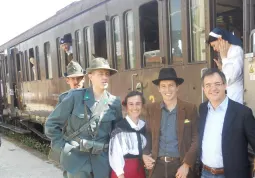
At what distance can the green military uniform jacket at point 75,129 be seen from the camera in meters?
2.84

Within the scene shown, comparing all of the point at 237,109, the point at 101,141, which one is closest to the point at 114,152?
the point at 101,141

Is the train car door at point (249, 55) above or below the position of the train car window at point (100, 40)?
below

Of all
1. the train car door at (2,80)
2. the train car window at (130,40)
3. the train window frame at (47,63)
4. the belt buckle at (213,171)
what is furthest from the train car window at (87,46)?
the train car door at (2,80)

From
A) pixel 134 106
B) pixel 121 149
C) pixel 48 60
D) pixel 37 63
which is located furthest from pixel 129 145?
pixel 37 63

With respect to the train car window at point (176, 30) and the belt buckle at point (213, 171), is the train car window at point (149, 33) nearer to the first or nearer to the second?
the train car window at point (176, 30)

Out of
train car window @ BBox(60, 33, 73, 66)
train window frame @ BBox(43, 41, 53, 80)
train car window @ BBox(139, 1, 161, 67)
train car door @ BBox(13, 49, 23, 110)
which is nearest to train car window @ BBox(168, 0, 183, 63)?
train car window @ BBox(139, 1, 161, 67)

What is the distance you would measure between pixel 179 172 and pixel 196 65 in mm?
1685

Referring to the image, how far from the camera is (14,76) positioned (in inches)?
459

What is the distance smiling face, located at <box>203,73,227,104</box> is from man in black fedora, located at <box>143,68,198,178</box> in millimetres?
328

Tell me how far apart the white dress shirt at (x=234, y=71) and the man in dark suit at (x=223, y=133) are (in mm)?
439

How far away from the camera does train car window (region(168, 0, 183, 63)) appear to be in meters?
4.24

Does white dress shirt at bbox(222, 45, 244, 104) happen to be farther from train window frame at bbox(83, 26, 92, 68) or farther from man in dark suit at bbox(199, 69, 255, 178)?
train window frame at bbox(83, 26, 92, 68)

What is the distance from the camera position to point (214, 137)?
2439 mm

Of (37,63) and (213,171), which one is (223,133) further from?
(37,63)
